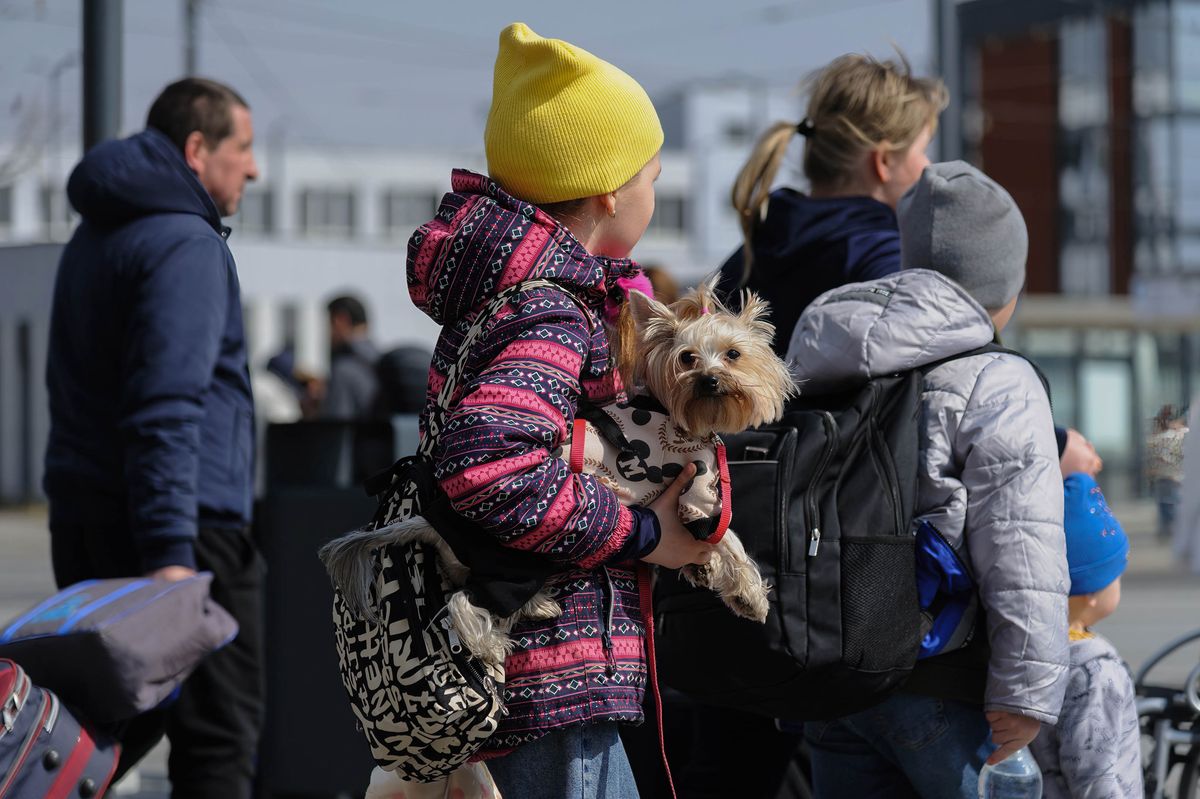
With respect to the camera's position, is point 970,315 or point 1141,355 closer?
point 970,315

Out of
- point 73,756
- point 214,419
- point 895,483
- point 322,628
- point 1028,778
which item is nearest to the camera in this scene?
point 895,483

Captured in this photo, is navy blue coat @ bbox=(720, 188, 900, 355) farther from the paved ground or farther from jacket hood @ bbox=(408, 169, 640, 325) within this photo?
the paved ground

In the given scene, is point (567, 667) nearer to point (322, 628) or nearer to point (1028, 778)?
point (1028, 778)

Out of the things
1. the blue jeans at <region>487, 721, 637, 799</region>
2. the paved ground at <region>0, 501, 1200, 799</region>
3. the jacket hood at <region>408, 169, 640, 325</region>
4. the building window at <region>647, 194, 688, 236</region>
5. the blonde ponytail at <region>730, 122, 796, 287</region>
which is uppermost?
the building window at <region>647, 194, 688, 236</region>

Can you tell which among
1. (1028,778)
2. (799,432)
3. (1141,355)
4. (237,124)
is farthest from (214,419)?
(1141,355)

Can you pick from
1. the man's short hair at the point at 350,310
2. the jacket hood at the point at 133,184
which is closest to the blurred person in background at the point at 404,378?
the jacket hood at the point at 133,184

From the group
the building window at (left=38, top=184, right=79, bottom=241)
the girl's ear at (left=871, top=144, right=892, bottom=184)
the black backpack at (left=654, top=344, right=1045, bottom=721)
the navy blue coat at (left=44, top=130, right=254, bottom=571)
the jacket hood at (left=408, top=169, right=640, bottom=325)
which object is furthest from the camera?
the building window at (left=38, top=184, right=79, bottom=241)

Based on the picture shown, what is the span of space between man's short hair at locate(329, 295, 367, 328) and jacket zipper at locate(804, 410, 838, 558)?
766 centimetres

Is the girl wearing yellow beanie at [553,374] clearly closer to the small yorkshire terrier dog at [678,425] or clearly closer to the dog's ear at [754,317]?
the small yorkshire terrier dog at [678,425]

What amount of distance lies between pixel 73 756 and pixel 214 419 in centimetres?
110

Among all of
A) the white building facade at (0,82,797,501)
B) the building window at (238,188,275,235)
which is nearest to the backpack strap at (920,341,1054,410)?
the white building facade at (0,82,797,501)

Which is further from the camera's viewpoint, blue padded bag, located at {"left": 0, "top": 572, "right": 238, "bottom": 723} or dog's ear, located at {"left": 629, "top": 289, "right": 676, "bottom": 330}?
blue padded bag, located at {"left": 0, "top": 572, "right": 238, "bottom": 723}

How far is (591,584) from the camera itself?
2.24m

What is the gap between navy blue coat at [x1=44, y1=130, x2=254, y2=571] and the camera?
12.4 feet
